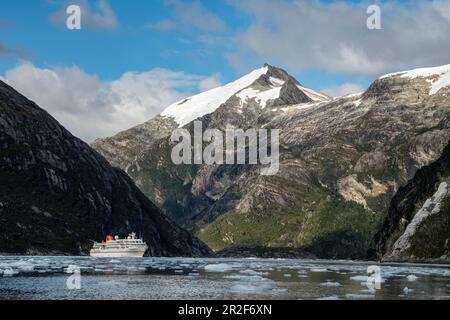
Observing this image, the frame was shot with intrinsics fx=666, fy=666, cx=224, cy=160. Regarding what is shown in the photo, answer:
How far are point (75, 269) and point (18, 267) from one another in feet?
35.9

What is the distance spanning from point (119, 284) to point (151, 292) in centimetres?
1332
